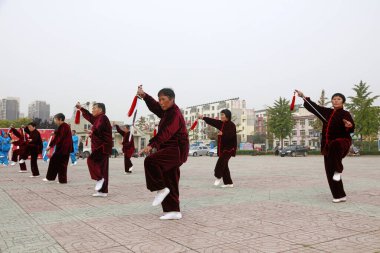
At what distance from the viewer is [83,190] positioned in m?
8.33

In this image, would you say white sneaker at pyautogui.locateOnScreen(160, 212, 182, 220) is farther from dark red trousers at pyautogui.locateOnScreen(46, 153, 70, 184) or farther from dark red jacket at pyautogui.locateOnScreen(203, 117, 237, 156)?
dark red trousers at pyautogui.locateOnScreen(46, 153, 70, 184)

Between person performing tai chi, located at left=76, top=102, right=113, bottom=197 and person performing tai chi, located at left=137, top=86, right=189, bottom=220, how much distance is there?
102 inches

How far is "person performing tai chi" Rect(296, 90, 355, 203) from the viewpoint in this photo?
21.1 ft

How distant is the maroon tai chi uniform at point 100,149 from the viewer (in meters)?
7.45

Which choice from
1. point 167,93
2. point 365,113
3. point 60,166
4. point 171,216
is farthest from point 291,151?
point 171,216

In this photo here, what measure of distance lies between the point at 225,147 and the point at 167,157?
164 inches

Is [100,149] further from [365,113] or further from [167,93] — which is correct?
[365,113]

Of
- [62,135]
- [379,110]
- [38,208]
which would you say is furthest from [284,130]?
[38,208]

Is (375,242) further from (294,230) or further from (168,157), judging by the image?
(168,157)

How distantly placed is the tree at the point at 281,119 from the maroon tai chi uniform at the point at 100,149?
1921 inches

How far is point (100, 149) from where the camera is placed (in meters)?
7.69

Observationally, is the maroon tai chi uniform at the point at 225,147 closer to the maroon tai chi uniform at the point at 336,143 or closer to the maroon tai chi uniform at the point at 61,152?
the maroon tai chi uniform at the point at 336,143

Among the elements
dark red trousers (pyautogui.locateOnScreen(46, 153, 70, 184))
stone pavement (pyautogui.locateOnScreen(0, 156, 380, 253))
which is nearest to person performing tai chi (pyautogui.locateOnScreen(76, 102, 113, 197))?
stone pavement (pyautogui.locateOnScreen(0, 156, 380, 253))

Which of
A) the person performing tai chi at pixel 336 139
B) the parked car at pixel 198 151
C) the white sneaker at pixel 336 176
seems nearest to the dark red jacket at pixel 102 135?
the person performing tai chi at pixel 336 139
